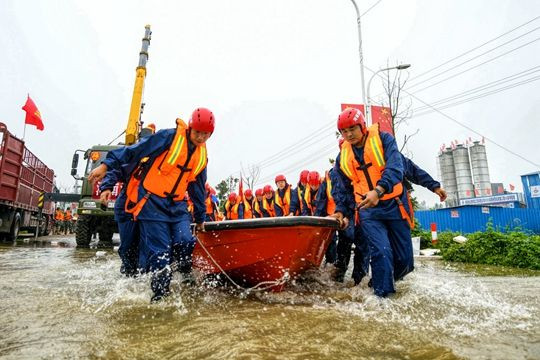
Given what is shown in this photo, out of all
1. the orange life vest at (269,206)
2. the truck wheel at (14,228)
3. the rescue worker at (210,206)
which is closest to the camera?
the rescue worker at (210,206)

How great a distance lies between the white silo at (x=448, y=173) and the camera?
39.8m

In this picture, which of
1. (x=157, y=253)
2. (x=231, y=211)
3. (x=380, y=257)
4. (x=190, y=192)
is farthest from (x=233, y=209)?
(x=380, y=257)

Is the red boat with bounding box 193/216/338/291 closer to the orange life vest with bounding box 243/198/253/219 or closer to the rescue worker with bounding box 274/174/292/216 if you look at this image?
the rescue worker with bounding box 274/174/292/216

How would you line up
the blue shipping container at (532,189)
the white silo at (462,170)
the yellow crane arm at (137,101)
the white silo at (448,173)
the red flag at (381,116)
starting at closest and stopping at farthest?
the yellow crane arm at (137,101)
the red flag at (381,116)
the blue shipping container at (532,189)
the white silo at (462,170)
the white silo at (448,173)

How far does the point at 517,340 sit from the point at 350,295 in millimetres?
1646

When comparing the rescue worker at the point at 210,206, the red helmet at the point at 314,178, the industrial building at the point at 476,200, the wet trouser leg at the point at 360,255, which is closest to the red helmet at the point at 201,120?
the wet trouser leg at the point at 360,255

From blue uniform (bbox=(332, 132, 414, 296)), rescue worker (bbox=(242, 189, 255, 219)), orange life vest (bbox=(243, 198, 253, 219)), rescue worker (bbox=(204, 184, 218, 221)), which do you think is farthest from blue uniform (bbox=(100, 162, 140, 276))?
orange life vest (bbox=(243, 198, 253, 219))

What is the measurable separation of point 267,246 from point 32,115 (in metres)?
14.4

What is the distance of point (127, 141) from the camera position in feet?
31.6

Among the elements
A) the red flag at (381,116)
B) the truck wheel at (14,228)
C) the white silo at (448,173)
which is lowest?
the truck wheel at (14,228)

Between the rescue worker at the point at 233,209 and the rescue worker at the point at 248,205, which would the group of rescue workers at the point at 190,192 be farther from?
the rescue worker at the point at 233,209

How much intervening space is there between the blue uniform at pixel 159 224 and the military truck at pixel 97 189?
576 cm

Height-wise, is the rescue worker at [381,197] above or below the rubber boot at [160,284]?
above

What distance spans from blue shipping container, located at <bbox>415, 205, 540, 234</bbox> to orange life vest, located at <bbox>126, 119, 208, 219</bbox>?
15.3 metres
